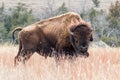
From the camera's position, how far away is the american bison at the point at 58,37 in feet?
28.3

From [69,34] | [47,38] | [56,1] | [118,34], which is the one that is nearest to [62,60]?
[69,34]

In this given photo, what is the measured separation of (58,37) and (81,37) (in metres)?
1.08

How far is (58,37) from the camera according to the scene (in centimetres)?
953

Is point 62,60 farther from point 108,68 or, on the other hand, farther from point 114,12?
point 114,12

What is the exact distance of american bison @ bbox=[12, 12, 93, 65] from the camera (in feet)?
28.3

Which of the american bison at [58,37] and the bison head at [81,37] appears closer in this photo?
the bison head at [81,37]

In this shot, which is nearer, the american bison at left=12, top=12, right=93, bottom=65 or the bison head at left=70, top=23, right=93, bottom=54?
the bison head at left=70, top=23, right=93, bottom=54

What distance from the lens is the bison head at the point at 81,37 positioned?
8.47 m

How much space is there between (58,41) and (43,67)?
217 centimetres

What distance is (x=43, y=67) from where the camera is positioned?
7.32 metres

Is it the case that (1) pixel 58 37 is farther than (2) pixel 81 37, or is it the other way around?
(1) pixel 58 37

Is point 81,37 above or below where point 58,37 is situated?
above

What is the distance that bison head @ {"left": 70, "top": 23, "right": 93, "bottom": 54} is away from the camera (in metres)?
8.47

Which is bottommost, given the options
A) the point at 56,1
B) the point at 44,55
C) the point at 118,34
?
the point at 56,1
